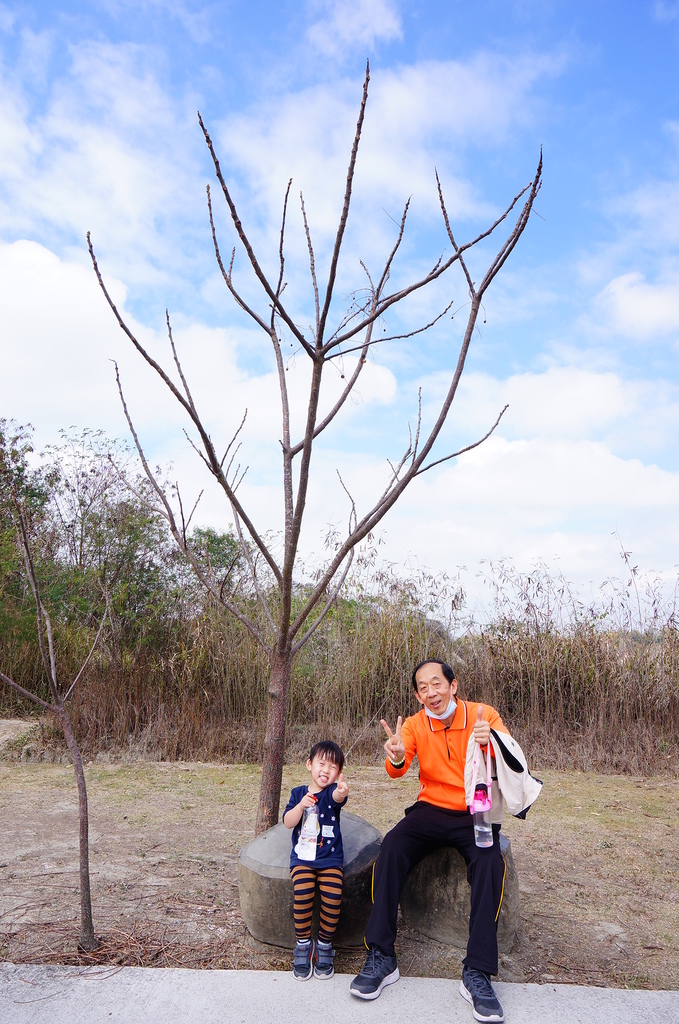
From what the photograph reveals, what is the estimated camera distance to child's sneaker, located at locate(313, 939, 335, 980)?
259 cm

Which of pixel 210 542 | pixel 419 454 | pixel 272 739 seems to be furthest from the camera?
pixel 210 542

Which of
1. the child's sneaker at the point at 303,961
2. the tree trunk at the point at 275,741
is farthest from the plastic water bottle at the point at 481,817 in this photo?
the tree trunk at the point at 275,741

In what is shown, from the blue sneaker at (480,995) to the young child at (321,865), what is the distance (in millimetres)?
468

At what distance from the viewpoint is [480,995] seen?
2.39m

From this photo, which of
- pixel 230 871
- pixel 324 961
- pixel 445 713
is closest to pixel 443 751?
pixel 445 713

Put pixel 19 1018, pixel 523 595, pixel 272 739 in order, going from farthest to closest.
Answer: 1. pixel 523 595
2. pixel 272 739
3. pixel 19 1018

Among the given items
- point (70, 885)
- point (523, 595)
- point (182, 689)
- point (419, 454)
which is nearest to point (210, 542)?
point (182, 689)

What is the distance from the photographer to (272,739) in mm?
3320

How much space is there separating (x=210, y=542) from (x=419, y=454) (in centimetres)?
803

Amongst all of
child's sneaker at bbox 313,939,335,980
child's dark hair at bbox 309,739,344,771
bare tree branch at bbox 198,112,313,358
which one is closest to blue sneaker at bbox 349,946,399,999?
child's sneaker at bbox 313,939,335,980

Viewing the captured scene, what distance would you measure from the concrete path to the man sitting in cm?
8

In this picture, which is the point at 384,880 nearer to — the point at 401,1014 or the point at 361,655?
the point at 401,1014

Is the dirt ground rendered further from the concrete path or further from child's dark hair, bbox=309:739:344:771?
child's dark hair, bbox=309:739:344:771

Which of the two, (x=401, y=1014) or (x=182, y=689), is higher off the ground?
(x=182, y=689)
